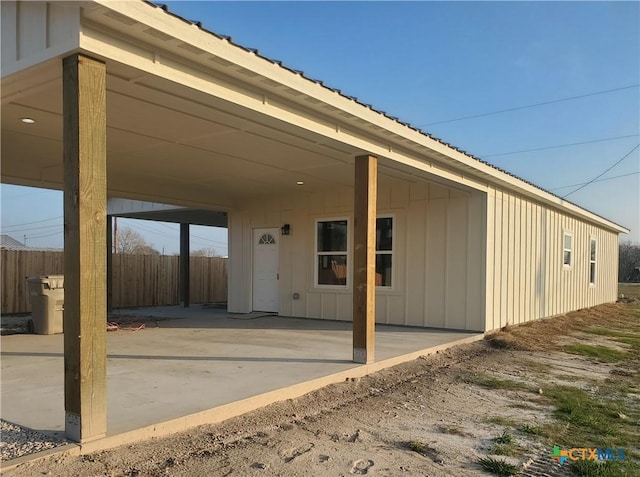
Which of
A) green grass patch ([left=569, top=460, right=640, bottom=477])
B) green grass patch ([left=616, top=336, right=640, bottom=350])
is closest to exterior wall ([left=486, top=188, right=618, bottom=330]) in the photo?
green grass patch ([left=616, top=336, right=640, bottom=350])

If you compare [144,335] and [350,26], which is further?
[350,26]

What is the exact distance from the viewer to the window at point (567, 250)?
13.7 meters

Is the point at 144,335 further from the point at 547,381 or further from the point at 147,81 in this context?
the point at 547,381

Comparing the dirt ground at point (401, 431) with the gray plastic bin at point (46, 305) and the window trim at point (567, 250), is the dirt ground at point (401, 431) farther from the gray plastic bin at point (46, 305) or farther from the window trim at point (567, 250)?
the window trim at point (567, 250)

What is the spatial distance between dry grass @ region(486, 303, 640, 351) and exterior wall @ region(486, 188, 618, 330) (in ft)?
0.95

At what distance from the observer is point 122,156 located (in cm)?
731

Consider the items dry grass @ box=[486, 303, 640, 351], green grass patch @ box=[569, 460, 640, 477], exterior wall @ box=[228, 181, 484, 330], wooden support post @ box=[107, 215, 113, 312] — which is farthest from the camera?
wooden support post @ box=[107, 215, 113, 312]

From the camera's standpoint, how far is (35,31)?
3.47 m

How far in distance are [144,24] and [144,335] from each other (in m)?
6.19

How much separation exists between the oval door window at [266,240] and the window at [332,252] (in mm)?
1356

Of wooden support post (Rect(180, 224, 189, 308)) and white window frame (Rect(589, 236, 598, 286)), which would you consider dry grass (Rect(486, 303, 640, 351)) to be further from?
wooden support post (Rect(180, 224, 189, 308))

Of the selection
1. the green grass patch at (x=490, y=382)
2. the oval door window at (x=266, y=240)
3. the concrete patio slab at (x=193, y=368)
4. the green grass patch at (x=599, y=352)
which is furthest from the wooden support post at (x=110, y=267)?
the green grass patch at (x=599, y=352)

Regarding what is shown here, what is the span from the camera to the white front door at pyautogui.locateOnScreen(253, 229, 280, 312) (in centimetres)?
1185

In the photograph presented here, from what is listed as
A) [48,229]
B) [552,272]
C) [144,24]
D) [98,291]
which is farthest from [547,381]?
[48,229]
